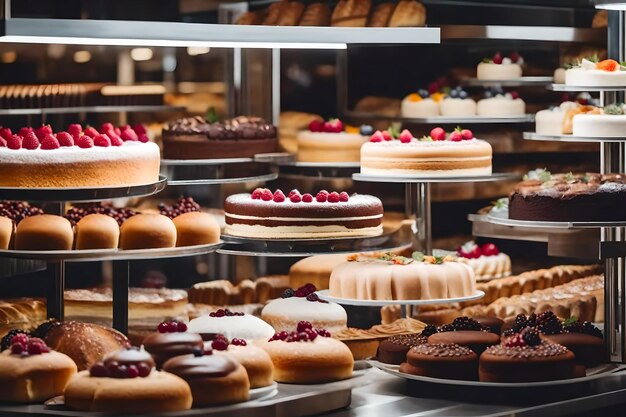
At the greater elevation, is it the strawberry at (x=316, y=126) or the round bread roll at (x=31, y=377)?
the strawberry at (x=316, y=126)

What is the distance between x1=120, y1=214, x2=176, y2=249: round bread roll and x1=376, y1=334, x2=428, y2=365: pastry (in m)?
1.00

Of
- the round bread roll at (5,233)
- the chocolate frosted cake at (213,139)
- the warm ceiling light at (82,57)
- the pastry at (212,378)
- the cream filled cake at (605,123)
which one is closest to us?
the pastry at (212,378)

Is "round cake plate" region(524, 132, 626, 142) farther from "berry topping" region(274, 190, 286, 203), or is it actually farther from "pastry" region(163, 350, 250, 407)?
"pastry" region(163, 350, 250, 407)

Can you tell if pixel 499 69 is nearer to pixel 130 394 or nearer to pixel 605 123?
pixel 605 123

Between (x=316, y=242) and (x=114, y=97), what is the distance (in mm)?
3348

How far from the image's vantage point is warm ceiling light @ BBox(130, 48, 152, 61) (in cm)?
892

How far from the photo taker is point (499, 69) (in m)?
8.42

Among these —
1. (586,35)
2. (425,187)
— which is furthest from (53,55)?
(586,35)

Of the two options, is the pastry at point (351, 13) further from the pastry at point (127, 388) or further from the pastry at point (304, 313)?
the pastry at point (127, 388)

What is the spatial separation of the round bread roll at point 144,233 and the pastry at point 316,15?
127 inches

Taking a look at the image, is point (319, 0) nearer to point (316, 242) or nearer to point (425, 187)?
point (425, 187)

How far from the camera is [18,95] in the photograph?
8219mm

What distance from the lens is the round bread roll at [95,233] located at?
17.4 ft

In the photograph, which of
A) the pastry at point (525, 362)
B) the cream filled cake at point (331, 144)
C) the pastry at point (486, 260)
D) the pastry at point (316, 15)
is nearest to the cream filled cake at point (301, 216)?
the pastry at point (525, 362)
